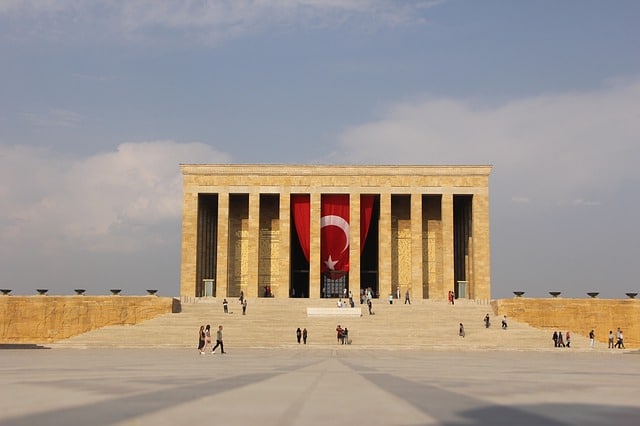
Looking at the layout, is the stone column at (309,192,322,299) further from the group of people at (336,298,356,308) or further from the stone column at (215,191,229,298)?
the group of people at (336,298,356,308)

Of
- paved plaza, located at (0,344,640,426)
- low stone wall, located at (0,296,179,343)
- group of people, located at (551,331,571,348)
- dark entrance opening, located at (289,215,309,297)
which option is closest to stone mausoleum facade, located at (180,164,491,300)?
dark entrance opening, located at (289,215,309,297)

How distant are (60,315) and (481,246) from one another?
26.2m

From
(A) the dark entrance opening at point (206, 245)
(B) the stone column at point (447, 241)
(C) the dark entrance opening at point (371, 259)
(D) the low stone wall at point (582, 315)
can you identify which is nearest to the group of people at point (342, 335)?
(D) the low stone wall at point (582, 315)

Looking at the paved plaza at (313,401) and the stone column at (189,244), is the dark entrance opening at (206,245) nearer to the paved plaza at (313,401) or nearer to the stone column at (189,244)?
the stone column at (189,244)

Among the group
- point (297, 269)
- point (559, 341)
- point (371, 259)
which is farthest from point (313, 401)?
point (371, 259)

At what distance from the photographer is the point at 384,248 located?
150ft

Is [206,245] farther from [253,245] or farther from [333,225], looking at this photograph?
[333,225]

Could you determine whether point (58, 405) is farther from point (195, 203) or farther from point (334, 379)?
point (195, 203)

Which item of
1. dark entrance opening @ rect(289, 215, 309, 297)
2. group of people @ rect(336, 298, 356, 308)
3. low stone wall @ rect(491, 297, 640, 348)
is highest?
dark entrance opening @ rect(289, 215, 309, 297)

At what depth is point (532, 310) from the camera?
1457 inches

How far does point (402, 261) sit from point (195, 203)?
1466 cm

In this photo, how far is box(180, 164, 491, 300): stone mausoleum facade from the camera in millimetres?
45562

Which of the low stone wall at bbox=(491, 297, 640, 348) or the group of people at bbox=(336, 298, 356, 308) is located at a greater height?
the group of people at bbox=(336, 298, 356, 308)

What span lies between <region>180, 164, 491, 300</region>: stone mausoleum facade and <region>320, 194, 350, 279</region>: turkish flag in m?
0.07
